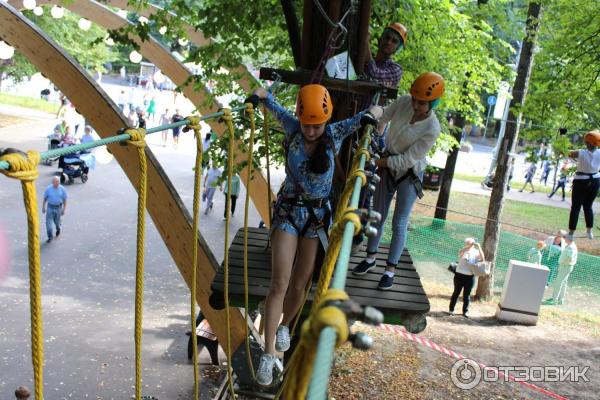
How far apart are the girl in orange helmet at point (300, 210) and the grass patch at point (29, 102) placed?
2686 cm

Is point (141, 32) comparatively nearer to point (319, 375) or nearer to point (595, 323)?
point (319, 375)

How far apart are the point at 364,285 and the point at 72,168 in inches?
527

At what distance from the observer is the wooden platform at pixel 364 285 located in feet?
13.0

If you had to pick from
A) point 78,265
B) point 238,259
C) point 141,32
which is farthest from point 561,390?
point 78,265

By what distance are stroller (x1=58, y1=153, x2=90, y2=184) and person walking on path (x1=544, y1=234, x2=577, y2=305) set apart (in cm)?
1168

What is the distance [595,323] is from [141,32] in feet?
29.9

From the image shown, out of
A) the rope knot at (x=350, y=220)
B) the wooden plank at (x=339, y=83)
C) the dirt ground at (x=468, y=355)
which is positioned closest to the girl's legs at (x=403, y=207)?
the wooden plank at (x=339, y=83)

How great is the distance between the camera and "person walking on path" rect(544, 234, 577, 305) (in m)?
10.6

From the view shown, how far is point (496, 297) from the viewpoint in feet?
39.5

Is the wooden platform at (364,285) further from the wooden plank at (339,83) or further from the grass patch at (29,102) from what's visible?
the grass patch at (29,102)

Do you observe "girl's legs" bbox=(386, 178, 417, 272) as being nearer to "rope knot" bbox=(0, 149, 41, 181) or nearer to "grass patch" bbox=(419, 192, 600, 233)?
"rope knot" bbox=(0, 149, 41, 181)

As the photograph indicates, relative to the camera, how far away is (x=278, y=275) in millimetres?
3230

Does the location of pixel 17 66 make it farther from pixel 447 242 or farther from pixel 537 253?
pixel 537 253

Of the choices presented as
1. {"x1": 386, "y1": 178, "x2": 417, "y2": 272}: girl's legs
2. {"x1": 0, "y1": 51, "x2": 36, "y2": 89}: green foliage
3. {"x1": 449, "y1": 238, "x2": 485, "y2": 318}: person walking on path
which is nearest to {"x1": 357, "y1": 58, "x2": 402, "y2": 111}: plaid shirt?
{"x1": 386, "y1": 178, "x2": 417, "y2": 272}: girl's legs
